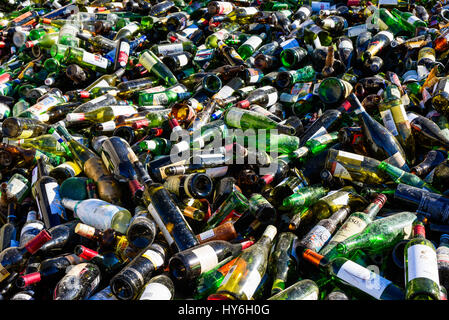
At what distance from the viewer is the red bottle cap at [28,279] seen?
2002 mm

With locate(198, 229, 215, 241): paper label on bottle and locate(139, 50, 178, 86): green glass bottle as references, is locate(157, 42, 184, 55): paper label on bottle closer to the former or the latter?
locate(139, 50, 178, 86): green glass bottle

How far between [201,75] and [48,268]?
2.46 meters

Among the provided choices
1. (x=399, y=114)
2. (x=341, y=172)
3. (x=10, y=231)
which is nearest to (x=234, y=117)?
(x=341, y=172)

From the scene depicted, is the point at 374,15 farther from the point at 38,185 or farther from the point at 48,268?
the point at 48,268

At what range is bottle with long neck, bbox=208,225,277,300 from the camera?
1.81 metres

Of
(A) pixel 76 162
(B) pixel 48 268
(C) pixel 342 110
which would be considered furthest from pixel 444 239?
(A) pixel 76 162

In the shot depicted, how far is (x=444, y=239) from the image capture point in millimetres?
2096

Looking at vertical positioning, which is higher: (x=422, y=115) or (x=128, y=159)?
(x=128, y=159)

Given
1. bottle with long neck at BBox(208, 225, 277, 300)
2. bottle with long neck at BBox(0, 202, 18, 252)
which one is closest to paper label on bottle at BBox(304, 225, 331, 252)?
bottle with long neck at BBox(208, 225, 277, 300)

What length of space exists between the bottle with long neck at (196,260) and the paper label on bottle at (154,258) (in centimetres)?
7

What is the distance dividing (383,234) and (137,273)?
134 centimetres

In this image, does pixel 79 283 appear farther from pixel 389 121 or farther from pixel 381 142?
pixel 389 121

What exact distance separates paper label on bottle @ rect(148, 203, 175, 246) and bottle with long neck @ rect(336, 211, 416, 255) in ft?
3.05

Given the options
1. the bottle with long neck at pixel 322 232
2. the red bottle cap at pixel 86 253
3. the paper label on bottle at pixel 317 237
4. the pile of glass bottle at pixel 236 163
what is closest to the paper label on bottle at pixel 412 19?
the pile of glass bottle at pixel 236 163
